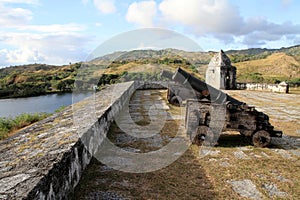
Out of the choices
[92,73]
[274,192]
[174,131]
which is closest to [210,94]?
[174,131]

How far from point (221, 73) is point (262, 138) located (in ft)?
56.6

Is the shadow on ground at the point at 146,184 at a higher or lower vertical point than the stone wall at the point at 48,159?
lower

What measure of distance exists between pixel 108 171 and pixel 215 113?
2.46 meters

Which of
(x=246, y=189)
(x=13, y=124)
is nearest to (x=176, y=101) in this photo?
(x=13, y=124)

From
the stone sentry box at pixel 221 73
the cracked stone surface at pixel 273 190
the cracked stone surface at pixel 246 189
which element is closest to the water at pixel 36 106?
the cracked stone surface at pixel 246 189

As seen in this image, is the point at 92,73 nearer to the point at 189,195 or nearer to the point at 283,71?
the point at 189,195

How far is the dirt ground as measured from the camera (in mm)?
3023

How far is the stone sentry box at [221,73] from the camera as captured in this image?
2159 cm

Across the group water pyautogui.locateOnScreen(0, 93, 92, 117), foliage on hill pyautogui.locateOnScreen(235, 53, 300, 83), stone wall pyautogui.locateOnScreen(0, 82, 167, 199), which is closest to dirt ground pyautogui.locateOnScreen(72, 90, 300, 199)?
stone wall pyautogui.locateOnScreen(0, 82, 167, 199)

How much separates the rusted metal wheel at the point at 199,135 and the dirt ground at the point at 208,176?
7.7 inches

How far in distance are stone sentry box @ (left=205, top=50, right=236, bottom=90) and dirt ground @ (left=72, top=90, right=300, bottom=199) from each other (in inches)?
666

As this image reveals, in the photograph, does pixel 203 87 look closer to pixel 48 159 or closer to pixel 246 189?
pixel 246 189

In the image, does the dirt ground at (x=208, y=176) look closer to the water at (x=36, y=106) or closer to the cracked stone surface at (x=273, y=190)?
the cracked stone surface at (x=273, y=190)

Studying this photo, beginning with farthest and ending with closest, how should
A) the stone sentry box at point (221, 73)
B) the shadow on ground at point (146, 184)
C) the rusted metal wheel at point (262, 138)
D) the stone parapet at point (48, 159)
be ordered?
the stone sentry box at point (221, 73)
the rusted metal wheel at point (262, 138)
the shadow on ground at point (146, 184)
the stone parapet at point (48, 159)
